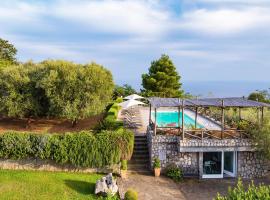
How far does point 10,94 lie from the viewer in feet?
95.5

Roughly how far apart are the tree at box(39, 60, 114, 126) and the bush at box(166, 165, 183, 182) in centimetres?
1004

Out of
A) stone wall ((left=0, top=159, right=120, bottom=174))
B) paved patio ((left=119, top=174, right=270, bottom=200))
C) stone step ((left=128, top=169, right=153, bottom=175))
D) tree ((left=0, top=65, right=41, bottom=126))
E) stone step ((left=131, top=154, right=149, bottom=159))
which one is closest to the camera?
paved patio ((left=119, top=174, right=270, bottom=200))

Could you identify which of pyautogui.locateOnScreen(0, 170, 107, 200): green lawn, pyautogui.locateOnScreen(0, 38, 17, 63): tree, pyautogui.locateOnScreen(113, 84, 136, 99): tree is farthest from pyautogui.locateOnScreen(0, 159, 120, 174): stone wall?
pyautogui.locateOnScreen(0, 38, 17, 63): tree

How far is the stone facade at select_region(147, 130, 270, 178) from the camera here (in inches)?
867

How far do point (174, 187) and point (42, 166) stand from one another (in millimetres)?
8615

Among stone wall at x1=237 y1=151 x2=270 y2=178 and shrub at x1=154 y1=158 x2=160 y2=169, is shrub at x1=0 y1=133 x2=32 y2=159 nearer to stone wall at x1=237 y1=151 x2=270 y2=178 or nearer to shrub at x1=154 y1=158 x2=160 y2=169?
shrub at x1=154 y1=158 x2=160 y2=169

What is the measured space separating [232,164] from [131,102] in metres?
12.0

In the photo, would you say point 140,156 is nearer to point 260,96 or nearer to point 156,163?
point 156,163

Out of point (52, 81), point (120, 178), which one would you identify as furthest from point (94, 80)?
point (120, 178)

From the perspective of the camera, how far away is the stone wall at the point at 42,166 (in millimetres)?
21734

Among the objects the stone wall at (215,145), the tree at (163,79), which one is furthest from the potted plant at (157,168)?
the tree at (163,79)

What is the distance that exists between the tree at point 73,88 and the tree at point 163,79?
21.9 metres

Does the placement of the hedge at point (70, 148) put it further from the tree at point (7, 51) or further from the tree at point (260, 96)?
the tree at point (7, 51)

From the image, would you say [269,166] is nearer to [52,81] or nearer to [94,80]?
[94,80]
